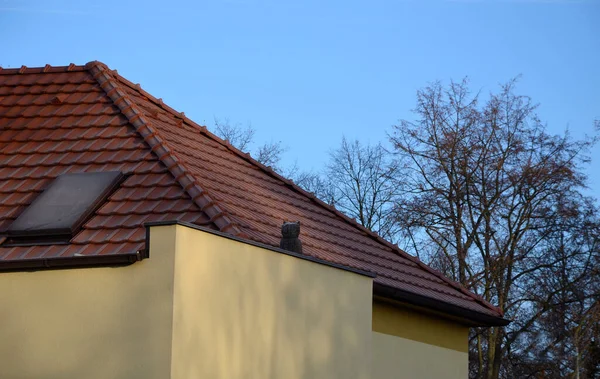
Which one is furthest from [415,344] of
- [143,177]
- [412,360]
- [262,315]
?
[143,177]

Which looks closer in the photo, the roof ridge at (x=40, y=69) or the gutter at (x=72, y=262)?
the gutter at (x=72, y=262)

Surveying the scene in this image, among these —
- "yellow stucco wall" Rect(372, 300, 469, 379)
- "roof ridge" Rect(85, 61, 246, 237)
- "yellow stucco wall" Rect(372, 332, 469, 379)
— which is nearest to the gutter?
"roof ridge" Rect(85, 61, 246, 237)

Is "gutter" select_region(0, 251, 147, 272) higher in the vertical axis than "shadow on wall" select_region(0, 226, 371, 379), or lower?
higher

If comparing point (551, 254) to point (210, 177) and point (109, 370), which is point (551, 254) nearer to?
point (210, 177)

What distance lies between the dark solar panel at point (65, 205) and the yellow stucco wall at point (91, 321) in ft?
2.44

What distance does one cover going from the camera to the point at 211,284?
1022 centimetres

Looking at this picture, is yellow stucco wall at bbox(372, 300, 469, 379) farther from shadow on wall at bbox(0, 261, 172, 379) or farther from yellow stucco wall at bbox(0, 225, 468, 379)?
shadow on wall at bbox(0, 261, 172, 379)

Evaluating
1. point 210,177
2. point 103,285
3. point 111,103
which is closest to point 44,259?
point 103,285

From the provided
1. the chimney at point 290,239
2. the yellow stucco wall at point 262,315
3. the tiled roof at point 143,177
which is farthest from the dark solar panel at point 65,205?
the chimney at point 290,239

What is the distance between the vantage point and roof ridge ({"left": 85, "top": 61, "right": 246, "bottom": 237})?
11609 millimetres

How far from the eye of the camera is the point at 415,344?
15.0 metres

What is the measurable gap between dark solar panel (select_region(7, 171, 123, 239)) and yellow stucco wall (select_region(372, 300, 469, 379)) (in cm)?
423

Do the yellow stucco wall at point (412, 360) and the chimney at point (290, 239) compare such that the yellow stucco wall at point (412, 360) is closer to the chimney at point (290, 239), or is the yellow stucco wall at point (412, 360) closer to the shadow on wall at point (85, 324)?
the chimney at point (290, 239)

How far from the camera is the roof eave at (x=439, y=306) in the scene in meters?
13.6
